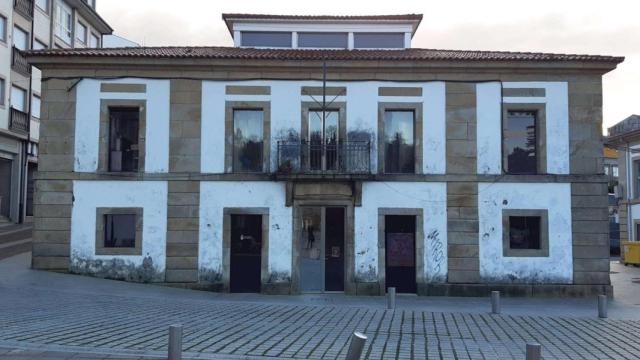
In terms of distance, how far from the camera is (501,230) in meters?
17.7

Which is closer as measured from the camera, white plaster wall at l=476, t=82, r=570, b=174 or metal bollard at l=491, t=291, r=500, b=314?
metal bollard at l=491, t=291, r=500, b=314

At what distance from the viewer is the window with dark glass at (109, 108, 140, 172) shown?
18.0m

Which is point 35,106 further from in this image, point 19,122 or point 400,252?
point 400,252

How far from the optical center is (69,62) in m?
17.8

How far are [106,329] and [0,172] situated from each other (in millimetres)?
25800

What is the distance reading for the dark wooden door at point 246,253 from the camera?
17.7 meters

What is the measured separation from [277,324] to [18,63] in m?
27.1

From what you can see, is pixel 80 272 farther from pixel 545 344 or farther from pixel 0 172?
pixel 0 172

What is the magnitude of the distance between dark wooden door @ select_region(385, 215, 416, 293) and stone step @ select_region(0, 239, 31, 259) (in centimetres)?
1213

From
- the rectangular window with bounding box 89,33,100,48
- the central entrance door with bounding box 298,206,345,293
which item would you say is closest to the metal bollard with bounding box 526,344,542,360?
the central entrance door with bounding box 298,206,345,293

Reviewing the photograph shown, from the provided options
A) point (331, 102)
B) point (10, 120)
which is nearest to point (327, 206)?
point (331, 102)

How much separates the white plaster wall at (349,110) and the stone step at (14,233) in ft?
34.7

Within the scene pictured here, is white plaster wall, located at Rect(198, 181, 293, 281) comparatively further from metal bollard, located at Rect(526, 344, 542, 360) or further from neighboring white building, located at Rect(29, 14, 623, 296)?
metal bollard, located at Rect(526, 344, 542, 360)

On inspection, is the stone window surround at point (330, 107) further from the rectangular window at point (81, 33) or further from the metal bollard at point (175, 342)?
the rectangular window at point (81, 33)
